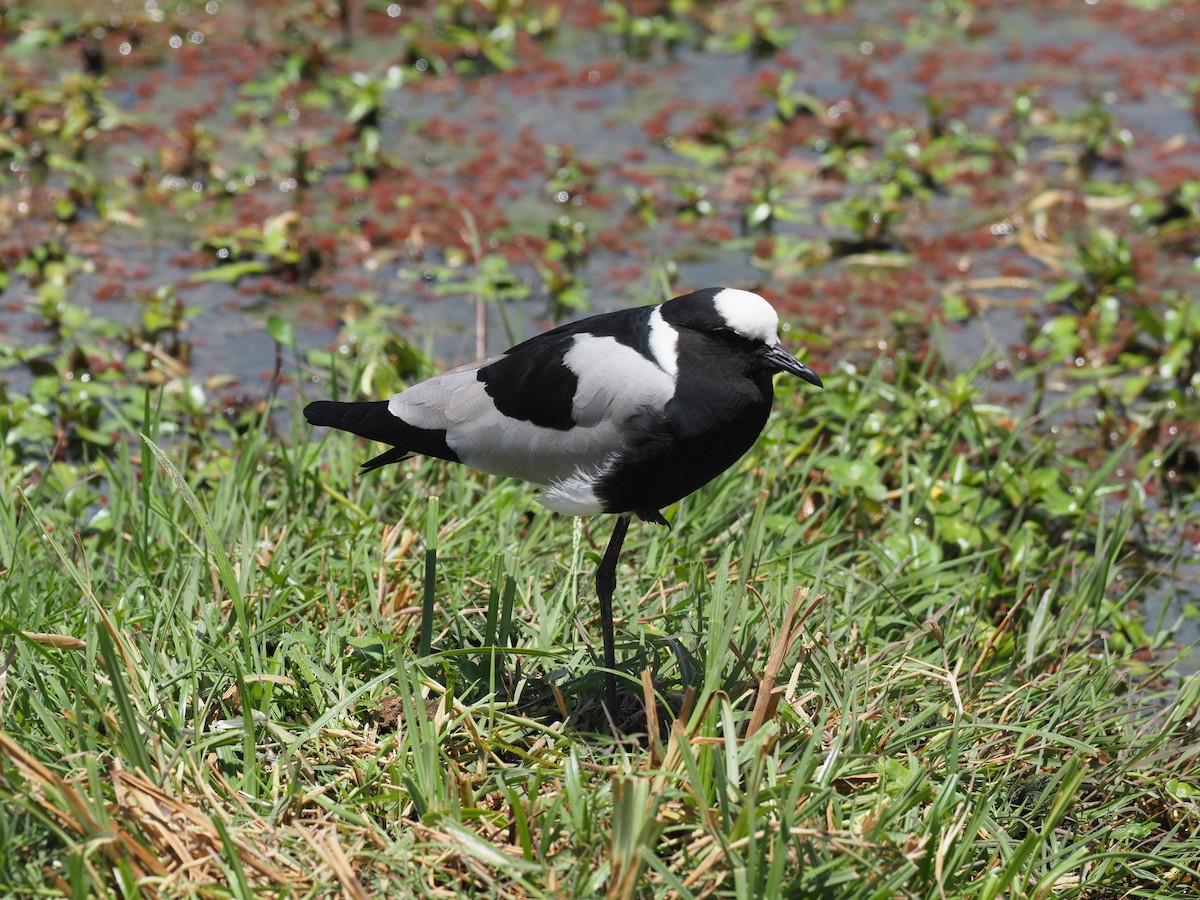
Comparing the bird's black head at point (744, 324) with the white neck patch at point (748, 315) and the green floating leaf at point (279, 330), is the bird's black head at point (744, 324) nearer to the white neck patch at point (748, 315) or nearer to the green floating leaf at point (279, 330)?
the white neck patch at point (748, 315)

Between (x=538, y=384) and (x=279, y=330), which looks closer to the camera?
(x=538, y=384)

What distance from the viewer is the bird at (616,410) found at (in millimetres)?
2871

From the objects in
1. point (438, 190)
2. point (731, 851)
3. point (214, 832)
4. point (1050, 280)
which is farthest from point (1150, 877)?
point (438, 190)

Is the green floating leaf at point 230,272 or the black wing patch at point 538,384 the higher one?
the black wing patch at point 538,384

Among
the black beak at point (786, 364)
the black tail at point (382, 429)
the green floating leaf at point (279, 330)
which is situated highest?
the black beak at point (786, 364)

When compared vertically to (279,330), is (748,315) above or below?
above

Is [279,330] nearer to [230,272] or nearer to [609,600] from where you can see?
[230,272]

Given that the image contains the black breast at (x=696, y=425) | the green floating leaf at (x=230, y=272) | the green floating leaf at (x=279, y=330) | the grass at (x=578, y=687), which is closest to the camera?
the grass at (x=578, y=687)

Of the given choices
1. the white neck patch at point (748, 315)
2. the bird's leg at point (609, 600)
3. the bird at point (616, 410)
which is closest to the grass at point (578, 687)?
the bird's leg at point (609, 600)

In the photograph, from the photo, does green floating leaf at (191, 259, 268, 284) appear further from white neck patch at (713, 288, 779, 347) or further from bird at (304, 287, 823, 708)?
white neck patch at (713, 288, 779, 347)

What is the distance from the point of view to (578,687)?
319cm

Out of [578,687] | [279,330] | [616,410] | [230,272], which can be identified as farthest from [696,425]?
[230,272]

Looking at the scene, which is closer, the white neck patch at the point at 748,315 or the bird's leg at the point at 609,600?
the white neck patch at the point at 748,315

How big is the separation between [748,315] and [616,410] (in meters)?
0.35
